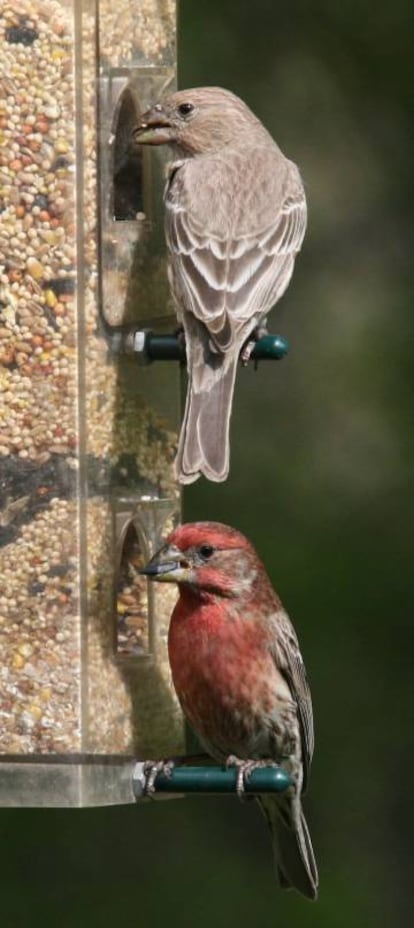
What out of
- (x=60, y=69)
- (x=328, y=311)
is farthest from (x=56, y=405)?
(x=328, y=311)

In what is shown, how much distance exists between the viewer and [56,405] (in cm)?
774

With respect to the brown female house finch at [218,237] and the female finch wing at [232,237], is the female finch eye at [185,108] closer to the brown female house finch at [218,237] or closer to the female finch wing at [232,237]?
the brown female house finch at [218,237]

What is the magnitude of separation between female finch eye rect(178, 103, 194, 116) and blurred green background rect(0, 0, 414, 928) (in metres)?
2.98

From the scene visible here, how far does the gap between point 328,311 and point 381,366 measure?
0.74m

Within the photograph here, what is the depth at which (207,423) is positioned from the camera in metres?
7.96

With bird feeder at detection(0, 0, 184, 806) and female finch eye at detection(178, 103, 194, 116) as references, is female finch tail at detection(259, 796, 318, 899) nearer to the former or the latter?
bird feeder at detection(0, 0, 184, 806)

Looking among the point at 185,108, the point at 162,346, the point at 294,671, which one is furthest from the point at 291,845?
the point at 185,108

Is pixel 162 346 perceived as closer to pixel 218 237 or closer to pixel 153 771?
pixel 218 237

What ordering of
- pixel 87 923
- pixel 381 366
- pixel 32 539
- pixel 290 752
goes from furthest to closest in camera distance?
pixel 381 366 → pixel 87 923 → pixel 290 752 → pixel 32 539

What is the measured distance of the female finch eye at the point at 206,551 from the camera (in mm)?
8148

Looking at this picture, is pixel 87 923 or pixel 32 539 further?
pixel 87 923

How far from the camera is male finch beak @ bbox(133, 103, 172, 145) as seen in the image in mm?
8273

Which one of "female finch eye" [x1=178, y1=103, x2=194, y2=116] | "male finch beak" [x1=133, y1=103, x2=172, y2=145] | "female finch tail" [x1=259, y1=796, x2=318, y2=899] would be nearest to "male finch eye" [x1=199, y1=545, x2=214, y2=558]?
"female finch tail" [x1=259, y1=796, x2=318, y2=899]

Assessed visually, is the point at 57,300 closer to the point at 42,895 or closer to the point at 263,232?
the point at 263,232
